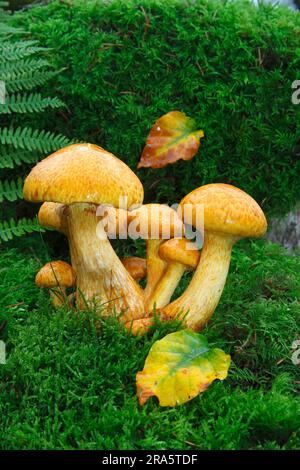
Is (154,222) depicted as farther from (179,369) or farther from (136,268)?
(179,369)

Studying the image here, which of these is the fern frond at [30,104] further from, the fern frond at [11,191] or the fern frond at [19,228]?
the fern frond at [19,228]

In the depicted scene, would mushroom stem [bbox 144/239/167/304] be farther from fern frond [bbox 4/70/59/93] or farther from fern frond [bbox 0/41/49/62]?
fern frond [bbox 0/41/49/62]

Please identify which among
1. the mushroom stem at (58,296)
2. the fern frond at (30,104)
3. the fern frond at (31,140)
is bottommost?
the mushroom stem at (58,296)

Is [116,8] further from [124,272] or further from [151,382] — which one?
[151,382]

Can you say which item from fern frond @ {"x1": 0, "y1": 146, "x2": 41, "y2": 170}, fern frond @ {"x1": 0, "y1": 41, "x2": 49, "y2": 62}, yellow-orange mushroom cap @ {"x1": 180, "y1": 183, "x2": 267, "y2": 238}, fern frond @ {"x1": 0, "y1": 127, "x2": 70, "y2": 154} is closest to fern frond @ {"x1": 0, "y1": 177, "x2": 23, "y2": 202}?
fern frond @ {"x1": 0, "y1": 146, "x2": 41, "y2": 170}

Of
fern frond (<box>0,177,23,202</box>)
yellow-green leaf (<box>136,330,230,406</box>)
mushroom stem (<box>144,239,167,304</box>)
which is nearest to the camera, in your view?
yellow-green leaf (<box>136,330,230,406</box>)

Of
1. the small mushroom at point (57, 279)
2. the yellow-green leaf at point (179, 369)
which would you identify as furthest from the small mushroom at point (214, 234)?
the small mushroom at point (57, 279)
